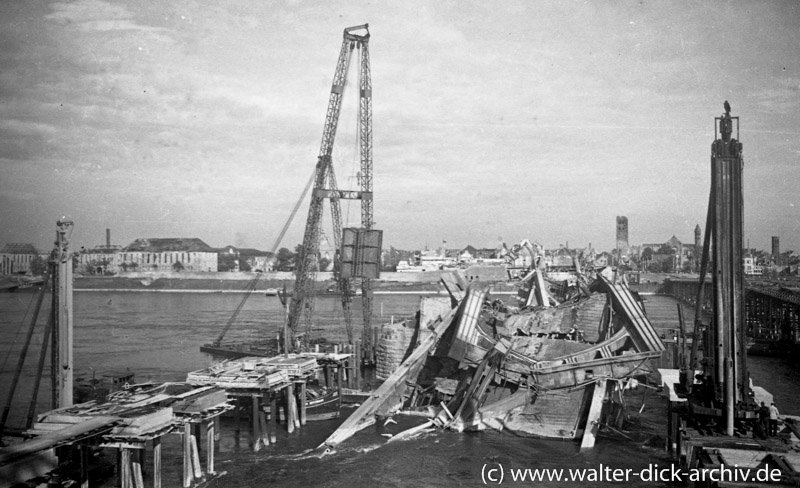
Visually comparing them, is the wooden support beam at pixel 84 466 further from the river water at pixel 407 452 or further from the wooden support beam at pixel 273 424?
the wooden support beam at pixel 273 424

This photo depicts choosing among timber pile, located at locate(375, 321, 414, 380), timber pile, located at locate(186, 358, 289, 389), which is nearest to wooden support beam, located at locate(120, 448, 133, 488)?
timber pile, located at locate(186, 358, 289, 389)

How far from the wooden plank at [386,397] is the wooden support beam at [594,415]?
9.52 metres

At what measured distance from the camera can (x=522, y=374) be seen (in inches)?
1328

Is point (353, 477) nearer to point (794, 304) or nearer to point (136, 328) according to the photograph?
point (794, 304)

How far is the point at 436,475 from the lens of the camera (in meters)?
27.7

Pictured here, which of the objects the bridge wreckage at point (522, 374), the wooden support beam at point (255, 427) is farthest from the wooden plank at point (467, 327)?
the wooden support beam at point (255, 427)

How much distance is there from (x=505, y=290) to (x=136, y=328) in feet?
360

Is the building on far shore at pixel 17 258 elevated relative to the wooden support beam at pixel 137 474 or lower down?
elevated

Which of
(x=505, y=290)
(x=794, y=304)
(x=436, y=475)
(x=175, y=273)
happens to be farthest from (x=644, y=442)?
(x=175, y=273)

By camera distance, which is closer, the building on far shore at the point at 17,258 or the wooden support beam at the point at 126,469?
the wooden support beam at the point at 126,469

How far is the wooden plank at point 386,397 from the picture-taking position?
32469 millimetres

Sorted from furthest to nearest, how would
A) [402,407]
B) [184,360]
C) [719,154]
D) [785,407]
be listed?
[184,360]
[785,407]
[402,407]
[719,154]

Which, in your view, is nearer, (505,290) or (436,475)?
(436,475)

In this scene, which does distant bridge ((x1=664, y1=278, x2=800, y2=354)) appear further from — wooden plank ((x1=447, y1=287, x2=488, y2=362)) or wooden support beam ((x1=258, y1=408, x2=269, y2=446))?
wooden support beam ((x1=258, y1=408, x2=269, y2=446))
